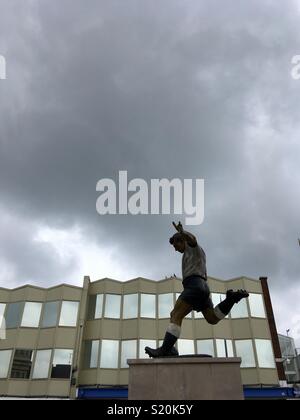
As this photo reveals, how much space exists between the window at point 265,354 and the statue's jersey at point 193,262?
2049 centimetres

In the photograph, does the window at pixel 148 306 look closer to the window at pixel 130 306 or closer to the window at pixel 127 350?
the window at pixel 130 306

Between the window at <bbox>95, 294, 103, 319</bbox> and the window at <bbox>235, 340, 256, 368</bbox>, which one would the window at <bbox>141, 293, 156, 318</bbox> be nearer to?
the window at <bbox>95, 294, 103, 319</bbox>

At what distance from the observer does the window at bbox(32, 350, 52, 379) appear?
2378cm

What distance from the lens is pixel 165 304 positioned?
26.6 metres

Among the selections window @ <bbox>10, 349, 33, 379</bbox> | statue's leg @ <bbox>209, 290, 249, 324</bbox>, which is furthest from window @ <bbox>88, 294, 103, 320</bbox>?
statue's leg @ <bbox>209, 290, 249, 324</bbox>

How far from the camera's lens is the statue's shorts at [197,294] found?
651cm

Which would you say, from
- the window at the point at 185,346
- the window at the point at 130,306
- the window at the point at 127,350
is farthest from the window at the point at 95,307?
the window at the point at 185,346

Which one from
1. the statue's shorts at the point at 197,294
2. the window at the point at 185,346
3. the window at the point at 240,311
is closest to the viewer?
the statue's shorts at the point at 197,294

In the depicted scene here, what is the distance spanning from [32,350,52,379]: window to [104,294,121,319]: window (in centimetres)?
481

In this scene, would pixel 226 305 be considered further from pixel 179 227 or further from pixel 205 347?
pixel 205 347

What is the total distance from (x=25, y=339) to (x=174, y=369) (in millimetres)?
22278

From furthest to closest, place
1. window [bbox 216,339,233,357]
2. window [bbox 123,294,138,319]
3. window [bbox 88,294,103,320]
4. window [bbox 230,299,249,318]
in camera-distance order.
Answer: window [bbox 88,294,103,320] < window [bbox 123,294,138,319] < window [bbox 230,299,249,318] < window [bbox 216,339,233,357]

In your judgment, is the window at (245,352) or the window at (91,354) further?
the window at (91,354)

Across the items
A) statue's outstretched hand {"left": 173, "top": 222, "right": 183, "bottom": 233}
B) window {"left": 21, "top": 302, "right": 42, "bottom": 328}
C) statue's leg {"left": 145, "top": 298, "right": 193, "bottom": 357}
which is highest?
window {"left": 21, "top": 302, "right": 42, "bottom": 328}
